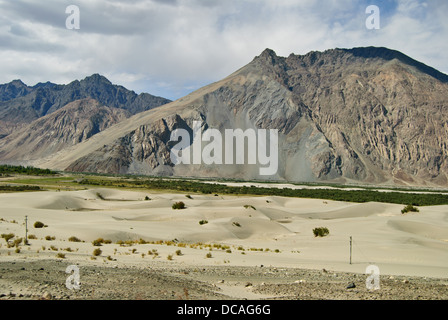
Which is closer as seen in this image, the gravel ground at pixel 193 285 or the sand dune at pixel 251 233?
the gravel ground at pixel 193 285

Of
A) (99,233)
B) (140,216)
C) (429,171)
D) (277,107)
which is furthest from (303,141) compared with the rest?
(99,233)

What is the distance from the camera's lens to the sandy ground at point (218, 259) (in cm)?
1166

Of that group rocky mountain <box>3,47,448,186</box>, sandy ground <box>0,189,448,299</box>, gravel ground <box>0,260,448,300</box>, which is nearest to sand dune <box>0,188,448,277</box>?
sandy ground <box>0,189,448,299</box>

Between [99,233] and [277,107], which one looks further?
[277,107]

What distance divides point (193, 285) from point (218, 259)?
337 inches

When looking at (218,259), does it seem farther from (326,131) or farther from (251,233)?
(326,131)

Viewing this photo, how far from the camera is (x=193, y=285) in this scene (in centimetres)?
1257

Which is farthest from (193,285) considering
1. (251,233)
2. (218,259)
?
(251,233)

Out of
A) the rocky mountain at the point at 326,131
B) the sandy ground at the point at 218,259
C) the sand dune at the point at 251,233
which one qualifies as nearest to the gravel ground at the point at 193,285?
the sandy ground at the point at 218,259

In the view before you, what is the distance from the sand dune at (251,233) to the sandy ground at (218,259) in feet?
0.30

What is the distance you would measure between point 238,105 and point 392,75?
71.7 metres

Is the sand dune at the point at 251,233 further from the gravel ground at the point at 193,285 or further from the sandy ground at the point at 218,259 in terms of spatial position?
the gravel ground at the point at 193,285
